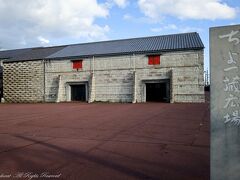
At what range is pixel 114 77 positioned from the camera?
2600 cm

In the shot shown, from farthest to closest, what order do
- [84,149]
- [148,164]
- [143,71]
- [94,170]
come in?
1. [143,71]
2. [84,149]
3. [148,164]
4. [94,170]

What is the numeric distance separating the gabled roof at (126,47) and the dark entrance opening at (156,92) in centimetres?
379

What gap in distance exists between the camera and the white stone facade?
76.8 ft

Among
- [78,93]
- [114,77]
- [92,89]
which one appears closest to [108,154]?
[114,77]

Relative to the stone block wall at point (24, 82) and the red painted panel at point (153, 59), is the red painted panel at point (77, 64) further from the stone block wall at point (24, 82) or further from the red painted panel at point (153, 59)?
the red painted panel at point (153, 59)

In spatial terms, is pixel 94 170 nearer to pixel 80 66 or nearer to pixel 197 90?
pixel 197 90

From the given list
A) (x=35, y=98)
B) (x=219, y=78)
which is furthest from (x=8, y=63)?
(x=219, y=78)

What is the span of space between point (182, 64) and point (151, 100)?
5544mm

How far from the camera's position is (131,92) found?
25.3 m

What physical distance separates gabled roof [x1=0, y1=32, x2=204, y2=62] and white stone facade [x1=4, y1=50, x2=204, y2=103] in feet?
2.10

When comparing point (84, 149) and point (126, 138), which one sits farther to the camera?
point (126, 138)

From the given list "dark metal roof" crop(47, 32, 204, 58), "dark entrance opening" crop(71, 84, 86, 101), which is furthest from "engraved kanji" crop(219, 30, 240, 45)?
"dark entrance opening" crop(71, 84, 86, 101)

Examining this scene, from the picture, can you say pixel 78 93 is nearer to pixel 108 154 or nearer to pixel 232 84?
pixel 108 154

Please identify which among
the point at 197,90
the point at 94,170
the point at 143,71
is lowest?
the point at 94,170
